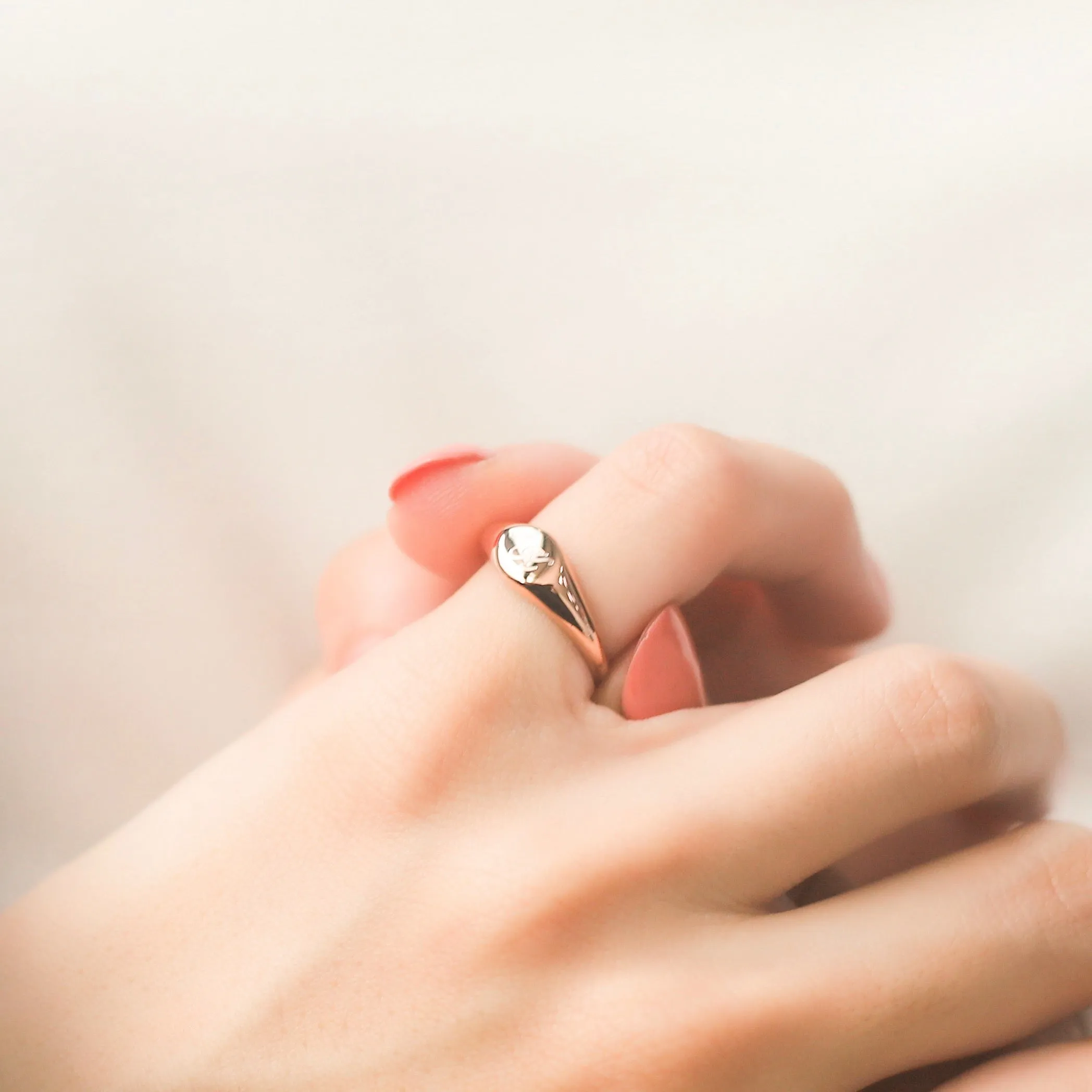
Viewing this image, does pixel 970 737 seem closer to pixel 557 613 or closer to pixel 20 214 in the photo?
pixel 557 613

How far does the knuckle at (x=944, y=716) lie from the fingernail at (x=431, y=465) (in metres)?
0.36

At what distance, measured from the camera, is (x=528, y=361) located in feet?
4.37

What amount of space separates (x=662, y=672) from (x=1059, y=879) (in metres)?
0.31

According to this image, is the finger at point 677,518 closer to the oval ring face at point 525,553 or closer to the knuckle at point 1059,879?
the oval ring face at point 525,553

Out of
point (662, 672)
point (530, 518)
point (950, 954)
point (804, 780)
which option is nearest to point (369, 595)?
point (530, 518)

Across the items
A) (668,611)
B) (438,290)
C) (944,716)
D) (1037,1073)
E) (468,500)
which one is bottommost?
(1037,1073)

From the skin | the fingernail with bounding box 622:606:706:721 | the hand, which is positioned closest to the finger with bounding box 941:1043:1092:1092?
the skin

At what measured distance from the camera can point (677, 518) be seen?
32.8 inches

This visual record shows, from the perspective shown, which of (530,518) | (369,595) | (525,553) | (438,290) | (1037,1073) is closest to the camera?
(1037,1073)

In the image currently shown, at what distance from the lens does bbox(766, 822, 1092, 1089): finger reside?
724 mm

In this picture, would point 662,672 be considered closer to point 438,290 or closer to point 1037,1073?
point 1037,1073

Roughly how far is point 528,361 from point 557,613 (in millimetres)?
581

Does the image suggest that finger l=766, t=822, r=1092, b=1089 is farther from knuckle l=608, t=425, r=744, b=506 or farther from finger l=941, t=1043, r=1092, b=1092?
knuckle l=608, t=425, r=744, b=506

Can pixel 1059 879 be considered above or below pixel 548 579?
below
